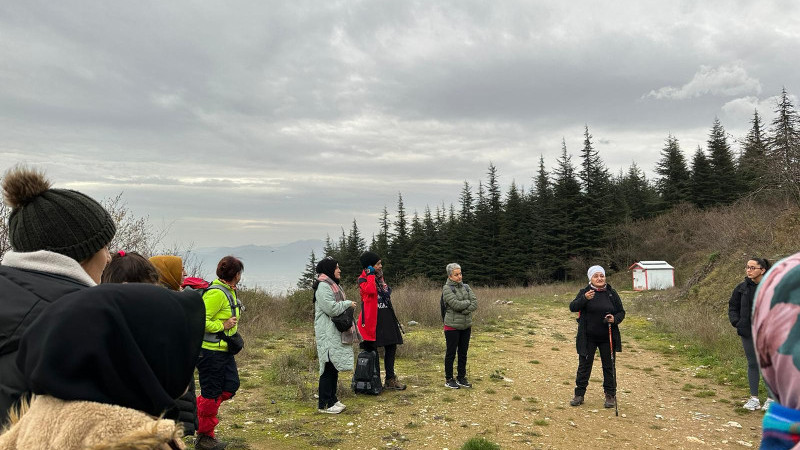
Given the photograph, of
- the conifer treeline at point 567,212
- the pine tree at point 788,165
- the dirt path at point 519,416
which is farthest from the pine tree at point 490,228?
the dirt path at point 519,416

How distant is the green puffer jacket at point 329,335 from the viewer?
620 cm

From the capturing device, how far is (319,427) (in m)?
5.93

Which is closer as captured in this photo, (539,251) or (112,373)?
(112,373)

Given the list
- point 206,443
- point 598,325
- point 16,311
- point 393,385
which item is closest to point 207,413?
point 206,443

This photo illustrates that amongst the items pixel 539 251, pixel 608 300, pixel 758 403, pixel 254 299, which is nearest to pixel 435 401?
pixel 608 300

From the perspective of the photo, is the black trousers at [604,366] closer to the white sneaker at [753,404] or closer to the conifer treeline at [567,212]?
the white sneaker at [753,404]

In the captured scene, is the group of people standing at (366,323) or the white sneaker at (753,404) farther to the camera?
the white sneaker at (753,404)

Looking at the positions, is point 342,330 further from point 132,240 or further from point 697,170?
point 697,170

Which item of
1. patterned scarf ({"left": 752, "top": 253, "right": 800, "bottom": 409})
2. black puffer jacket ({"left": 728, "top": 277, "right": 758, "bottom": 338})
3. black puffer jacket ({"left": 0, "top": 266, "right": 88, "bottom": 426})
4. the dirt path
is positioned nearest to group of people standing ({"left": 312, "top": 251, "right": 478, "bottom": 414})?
the dirt path

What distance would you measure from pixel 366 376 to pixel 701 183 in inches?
1631

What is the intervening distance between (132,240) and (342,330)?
752 cm

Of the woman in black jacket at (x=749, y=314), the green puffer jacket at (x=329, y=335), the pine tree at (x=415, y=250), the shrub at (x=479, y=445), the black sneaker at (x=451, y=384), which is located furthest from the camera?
the pine tree at (x=415, y=250)

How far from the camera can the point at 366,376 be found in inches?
281

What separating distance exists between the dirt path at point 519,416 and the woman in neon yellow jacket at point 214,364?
0.62m
